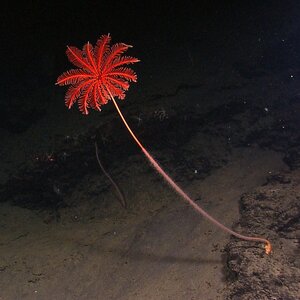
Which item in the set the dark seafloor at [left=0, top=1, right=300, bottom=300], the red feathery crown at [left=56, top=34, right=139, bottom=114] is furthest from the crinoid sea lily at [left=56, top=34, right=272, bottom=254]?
the dark seafloor at [left=0, top=1, right=300, bottom=300]

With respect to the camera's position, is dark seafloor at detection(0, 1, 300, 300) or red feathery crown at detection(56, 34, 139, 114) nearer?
red feathery crown at detection(56, 34, 139, 114)

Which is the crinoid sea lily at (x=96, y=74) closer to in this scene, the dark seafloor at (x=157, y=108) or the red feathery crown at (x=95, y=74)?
the red feathery crown at (x=95, y=74)

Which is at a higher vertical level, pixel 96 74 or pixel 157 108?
pixel 96 74

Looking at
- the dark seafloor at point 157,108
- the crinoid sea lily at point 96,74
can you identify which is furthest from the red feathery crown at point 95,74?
the dark seafloor at point 157,108

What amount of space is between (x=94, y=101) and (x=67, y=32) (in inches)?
142

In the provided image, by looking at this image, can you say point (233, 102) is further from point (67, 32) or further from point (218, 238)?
point (67, 32)

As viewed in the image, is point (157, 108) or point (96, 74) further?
point (157, 108)

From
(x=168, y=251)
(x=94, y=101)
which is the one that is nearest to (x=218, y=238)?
(x=168, y=251)

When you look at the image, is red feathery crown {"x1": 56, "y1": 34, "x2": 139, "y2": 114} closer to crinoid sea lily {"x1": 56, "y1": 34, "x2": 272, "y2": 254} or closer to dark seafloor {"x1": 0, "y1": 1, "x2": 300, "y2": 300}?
crinoid sea lily {"x1": 56, "y1": 34, "x2": 272, "y2": 254}

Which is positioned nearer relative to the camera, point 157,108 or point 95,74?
point 95,74

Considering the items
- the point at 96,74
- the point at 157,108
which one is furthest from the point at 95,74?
the point at 157,108

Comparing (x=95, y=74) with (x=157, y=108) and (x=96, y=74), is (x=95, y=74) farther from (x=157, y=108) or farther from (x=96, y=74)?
(x=157, y=108)

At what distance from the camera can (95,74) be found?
3881mm

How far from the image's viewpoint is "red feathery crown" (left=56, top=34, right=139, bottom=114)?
12.3 ft
